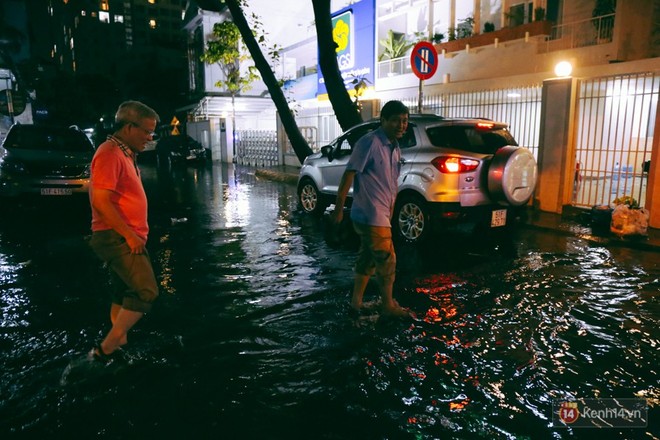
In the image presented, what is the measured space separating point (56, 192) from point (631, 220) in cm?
1069

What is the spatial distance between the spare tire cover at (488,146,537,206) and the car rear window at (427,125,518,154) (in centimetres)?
34

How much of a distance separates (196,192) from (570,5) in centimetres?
1350

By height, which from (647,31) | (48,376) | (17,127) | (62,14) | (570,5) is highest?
(62,14)

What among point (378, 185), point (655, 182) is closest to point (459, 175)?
point (378, 185)

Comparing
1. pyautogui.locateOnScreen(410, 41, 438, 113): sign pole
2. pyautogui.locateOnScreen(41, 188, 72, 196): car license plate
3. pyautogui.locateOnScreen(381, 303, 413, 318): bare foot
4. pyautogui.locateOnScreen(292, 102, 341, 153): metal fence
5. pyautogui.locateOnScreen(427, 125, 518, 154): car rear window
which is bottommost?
pyautogui.locateOnScreen(381, 303, 413, 318): bare foot

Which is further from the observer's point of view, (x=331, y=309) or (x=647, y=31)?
(x=647, y=31)

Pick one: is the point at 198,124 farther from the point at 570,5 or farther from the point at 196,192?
the point at 570,5

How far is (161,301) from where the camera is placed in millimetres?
5273

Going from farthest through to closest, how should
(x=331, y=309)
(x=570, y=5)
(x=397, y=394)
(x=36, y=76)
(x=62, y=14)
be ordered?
(x=62, y=14), (x=36, y=76), (x=570, y=5), (x=331, y=309), (x=397, y=394)

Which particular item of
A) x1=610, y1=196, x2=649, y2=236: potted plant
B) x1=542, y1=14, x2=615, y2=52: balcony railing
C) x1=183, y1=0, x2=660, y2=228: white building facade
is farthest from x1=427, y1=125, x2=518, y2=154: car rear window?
x1=542, y1=14, x2=615, y2=52: balcony railing

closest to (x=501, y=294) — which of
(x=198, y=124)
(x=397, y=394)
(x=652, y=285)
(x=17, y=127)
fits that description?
(x=652, y=285)

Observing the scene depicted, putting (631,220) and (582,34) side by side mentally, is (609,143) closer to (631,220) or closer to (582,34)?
(582,34)

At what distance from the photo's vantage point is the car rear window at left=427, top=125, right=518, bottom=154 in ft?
24.0

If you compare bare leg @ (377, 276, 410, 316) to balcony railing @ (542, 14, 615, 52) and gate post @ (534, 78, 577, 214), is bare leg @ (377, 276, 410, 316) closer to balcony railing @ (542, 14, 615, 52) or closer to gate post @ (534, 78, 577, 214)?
gate post @ (534, 78, 577, 214)
